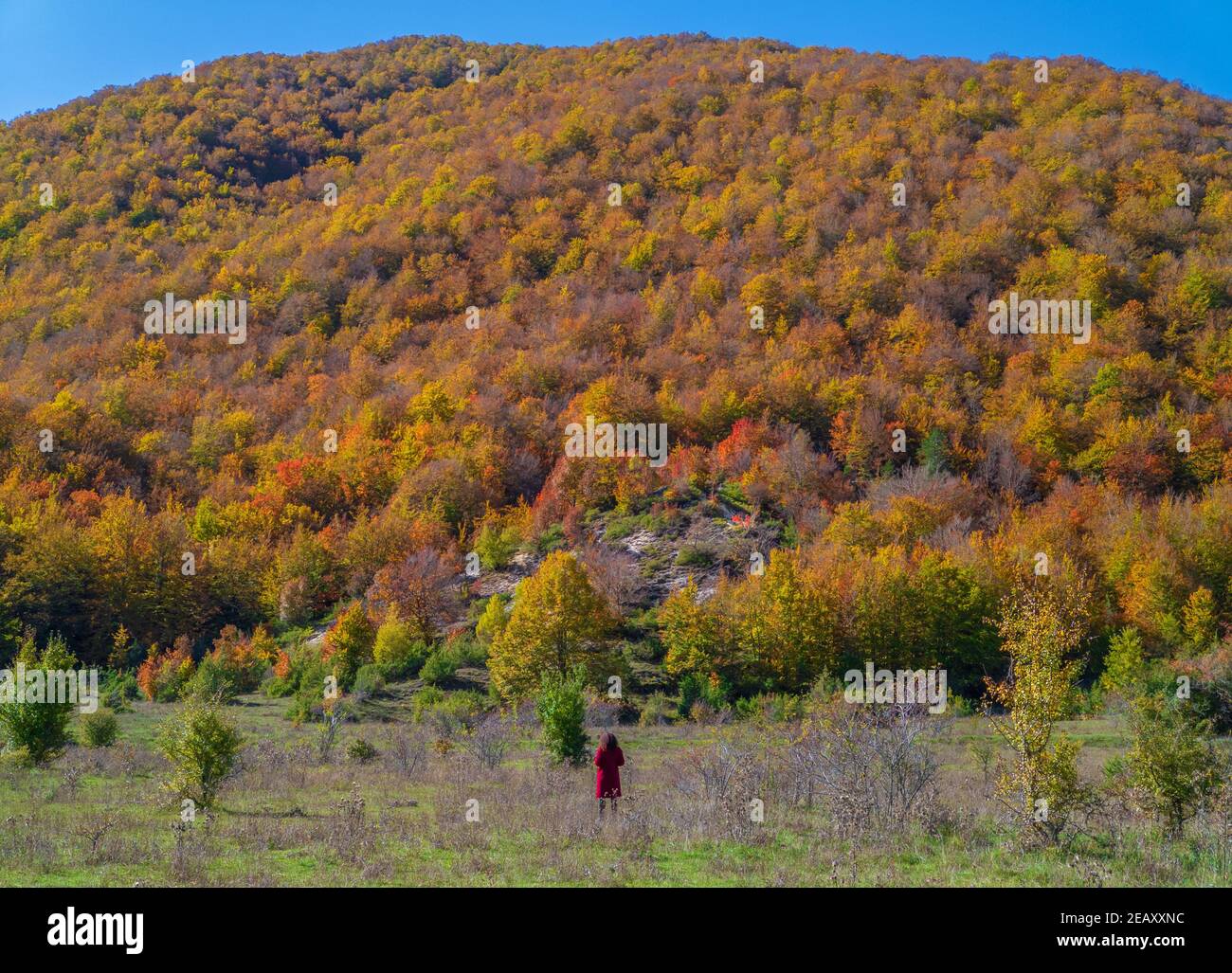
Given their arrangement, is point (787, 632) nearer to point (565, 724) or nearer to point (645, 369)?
point (565, 724)

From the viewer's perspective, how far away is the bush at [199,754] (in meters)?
12.1

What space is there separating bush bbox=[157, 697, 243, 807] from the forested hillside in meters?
13.8

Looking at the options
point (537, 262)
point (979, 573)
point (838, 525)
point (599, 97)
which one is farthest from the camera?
point (599, 97)

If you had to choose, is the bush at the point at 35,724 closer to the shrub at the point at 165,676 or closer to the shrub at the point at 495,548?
the shrub at the point at 165,676

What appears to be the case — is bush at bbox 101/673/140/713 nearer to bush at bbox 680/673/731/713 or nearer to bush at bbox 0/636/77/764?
bush at bbox 0/636/77/764

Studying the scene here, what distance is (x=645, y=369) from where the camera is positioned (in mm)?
67438

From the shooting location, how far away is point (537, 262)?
9044 cm

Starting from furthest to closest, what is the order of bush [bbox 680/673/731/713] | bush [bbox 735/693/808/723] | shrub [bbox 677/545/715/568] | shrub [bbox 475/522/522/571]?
shrub [bbox 475/522/522/571]
shrub [bbox 677/545/715/568]
bush [bbox 680/673/731/713]
bush [bbox 735/693/808/723]

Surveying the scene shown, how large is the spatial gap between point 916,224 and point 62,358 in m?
82.8

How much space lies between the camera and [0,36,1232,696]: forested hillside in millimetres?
40406

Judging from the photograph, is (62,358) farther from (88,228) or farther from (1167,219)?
(1167,219)

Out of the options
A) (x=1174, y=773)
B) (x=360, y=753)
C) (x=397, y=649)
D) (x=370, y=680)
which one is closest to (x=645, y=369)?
(x=397, y=649)

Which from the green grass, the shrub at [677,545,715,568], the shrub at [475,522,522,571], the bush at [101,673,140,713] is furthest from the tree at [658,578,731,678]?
the bush at [101,673,140,713]

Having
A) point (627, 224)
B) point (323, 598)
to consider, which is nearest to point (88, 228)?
point (627, 224)
